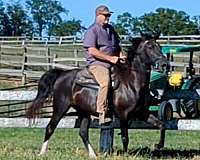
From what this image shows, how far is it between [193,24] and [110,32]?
84080 millimetres

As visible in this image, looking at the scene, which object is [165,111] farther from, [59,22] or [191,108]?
[59,22]

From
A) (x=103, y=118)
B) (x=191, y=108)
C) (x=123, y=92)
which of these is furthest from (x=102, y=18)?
(x=191, y=108)

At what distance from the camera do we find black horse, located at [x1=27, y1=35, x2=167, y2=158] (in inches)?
438

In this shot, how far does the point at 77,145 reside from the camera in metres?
13.3

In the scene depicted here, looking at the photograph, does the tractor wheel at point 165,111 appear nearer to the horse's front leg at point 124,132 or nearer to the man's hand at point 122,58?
the man's hand at point 122,58

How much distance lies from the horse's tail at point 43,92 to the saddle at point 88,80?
69cm

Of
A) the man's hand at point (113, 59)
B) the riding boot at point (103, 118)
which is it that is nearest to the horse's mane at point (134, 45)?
the man's hand at point (113, 59)

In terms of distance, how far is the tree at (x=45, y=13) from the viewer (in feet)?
425

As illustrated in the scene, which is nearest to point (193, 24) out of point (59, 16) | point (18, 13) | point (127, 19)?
point (127, 19)

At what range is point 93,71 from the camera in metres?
11.3

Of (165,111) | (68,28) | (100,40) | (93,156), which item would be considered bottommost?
(68,28)

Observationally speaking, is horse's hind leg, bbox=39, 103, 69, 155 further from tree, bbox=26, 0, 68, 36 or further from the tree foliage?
tree, bbox=26, 0, 68, 36

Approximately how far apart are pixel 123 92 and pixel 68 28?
110 meters

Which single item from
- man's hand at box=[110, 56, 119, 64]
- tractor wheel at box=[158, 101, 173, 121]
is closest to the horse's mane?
man's hand at box=[110, 56, 119, 64]
